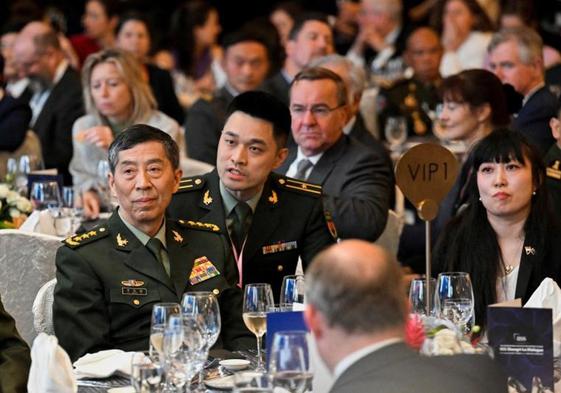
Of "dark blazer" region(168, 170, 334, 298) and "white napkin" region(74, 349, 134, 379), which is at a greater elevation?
"dark blazer" region(168, 170, 334, 298)

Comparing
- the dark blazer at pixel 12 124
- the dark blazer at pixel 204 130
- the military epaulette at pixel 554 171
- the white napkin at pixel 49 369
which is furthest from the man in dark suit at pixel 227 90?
the white napkin at pixel 49 369

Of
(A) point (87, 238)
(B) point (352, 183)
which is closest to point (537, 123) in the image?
(B) point (352, 183)

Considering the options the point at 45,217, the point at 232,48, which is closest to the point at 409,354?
the point at 45,217

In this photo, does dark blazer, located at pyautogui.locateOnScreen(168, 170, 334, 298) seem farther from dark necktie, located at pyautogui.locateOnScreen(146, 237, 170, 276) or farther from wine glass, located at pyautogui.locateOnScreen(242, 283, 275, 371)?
wine glass, located at pyautogui.locateOnScreen(242, 283, 275, 371)

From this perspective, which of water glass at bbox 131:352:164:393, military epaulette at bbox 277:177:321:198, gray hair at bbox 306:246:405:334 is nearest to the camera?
gray hair at bbox 306:246:405:334

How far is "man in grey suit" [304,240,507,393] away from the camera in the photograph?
2703mm

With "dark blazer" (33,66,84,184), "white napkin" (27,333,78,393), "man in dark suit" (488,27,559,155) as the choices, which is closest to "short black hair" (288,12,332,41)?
"dark blazer" (33,66,84,184)

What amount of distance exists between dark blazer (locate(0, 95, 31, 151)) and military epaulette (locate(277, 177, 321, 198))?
9.58 feet

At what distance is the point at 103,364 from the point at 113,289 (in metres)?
0.47

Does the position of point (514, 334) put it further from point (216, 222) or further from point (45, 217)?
point (45, 217)

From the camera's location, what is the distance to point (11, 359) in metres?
3.71

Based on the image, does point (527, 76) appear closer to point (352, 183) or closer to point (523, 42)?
point (523, 42)

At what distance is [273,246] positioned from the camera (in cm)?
511

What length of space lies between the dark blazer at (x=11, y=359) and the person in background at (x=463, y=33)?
757 centimetres
